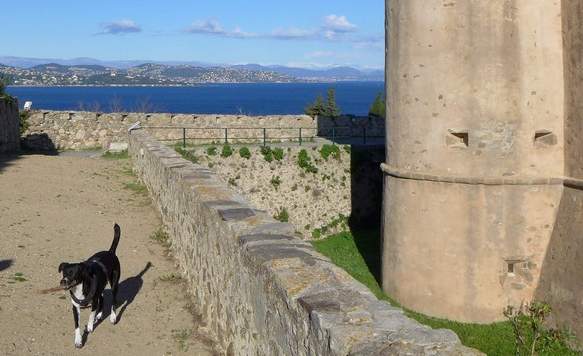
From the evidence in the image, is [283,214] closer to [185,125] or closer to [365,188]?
[365,188]

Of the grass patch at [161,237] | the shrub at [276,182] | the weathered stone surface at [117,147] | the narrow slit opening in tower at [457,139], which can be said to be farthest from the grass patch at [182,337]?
the weathered stone surface at [117,147]

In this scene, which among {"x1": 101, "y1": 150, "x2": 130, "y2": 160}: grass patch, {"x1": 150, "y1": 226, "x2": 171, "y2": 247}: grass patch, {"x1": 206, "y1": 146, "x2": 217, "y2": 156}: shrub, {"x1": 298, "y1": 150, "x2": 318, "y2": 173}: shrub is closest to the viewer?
{"x1": 150, "y1": 226, "x2": 171, "y2": 247}: grass patch

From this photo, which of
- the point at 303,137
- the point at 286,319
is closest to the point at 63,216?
the point at 286,319

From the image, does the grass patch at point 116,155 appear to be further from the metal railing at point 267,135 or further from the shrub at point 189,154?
the shrub at point 189,154

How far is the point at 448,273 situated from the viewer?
1091cm

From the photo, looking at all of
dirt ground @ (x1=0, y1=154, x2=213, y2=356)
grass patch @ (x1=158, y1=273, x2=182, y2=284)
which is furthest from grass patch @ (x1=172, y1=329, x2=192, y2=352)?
grass patch @ (x1=158, y1=273, x2=182, y2=284)

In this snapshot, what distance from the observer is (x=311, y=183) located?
18.3 meters

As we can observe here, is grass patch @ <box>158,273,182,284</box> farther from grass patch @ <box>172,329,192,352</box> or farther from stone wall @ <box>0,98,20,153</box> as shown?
stone wall @ <box>0,98,20,153</box>

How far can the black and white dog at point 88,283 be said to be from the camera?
530cm

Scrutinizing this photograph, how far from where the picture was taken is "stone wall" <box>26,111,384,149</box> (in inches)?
869

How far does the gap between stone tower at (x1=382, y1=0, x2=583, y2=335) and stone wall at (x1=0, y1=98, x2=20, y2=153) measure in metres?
13.4

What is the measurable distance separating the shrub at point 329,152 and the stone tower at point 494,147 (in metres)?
7.38

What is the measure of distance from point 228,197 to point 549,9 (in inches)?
278

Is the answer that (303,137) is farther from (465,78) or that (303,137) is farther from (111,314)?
(111,314)
